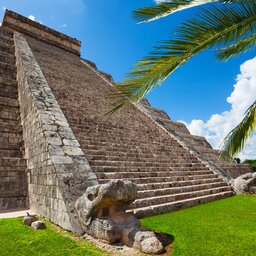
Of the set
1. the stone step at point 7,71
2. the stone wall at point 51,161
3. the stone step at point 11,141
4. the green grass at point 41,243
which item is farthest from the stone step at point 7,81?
the green grass at point 41,243

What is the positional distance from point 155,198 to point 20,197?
3503 millimetres

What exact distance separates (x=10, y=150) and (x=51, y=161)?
276 cm

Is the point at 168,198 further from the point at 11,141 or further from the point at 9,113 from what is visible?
the point at 9,113

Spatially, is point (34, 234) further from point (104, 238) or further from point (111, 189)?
point (111, 189)

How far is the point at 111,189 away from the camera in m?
3.83

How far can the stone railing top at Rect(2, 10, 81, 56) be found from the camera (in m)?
18.3

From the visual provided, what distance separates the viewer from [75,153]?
583 centimetres

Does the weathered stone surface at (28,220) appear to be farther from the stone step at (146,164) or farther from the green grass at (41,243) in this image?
the stone step at (146,164)

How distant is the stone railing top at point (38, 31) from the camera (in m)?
18.3

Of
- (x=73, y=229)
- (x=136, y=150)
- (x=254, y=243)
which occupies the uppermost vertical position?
(x=136, y=150)

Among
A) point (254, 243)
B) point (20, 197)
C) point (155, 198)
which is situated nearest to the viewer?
point (254, 243)

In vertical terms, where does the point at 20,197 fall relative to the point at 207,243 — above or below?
above

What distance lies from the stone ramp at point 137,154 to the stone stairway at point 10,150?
5.21 ft

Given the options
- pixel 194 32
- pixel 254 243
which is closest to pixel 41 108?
pixel 194 32
